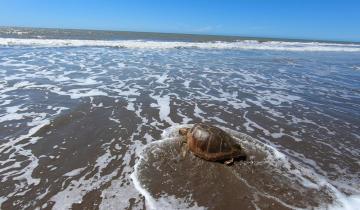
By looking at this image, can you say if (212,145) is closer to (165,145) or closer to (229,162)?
(229,162)

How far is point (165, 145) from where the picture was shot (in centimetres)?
676

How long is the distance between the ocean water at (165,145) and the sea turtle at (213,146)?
0.17 metres

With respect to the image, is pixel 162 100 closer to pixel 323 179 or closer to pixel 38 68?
pixel 323 179

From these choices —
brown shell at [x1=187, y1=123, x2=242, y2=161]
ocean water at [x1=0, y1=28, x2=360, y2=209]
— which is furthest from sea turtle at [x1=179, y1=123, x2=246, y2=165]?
ocean water at [x1=0, y1=28, x2=360, y2=209]

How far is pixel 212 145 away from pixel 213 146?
26 millimetres

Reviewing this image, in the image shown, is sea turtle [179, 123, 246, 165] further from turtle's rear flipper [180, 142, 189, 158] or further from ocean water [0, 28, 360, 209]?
ocean water [0, 28, 360, 209]

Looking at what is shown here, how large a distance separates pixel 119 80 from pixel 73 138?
6413mm

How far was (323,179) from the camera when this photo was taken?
18.3 feet

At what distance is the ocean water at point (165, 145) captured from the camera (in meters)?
4.95

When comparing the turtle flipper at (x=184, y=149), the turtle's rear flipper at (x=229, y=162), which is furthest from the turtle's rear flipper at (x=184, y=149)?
the turtle's rear flipper at (x=229, y=162)

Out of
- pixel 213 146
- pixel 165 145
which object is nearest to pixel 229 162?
pixel 213 146

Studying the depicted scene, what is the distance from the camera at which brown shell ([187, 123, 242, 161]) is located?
232 inches

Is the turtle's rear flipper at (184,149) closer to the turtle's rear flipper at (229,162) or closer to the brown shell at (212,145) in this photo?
the brown shell at (212,145)

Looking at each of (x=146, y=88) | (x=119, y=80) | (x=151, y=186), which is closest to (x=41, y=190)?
(x=151, y=186)
